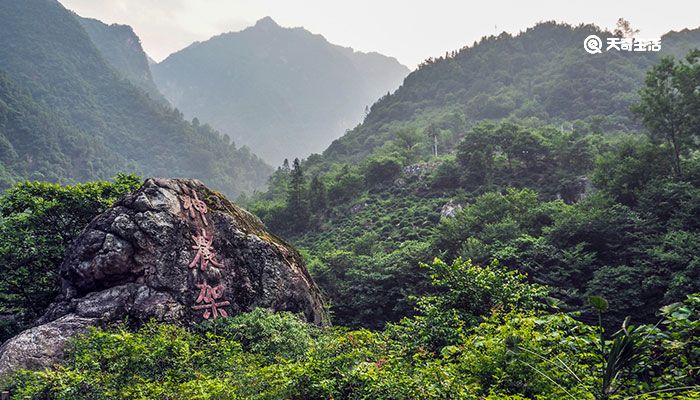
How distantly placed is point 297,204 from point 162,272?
2246cm

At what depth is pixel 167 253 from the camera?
38.2 ft

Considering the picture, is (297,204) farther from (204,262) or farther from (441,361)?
(441,361)

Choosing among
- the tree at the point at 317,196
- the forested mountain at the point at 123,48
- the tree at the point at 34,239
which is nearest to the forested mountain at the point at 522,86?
the tree at the point at 317,196

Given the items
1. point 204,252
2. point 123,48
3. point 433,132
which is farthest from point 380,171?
point 123,48

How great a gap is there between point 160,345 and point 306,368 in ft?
12.5

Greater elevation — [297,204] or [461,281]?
[297,204]

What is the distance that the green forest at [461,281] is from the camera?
5.19 meters

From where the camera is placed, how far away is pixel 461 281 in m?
8.53

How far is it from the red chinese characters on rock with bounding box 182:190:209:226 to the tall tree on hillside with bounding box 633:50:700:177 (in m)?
17.6

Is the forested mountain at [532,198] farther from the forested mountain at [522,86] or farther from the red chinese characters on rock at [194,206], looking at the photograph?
the red chinese characters on rock at [194,206]

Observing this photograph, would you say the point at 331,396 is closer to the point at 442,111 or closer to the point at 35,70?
the point at 442,111

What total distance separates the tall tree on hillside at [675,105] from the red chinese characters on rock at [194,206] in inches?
694

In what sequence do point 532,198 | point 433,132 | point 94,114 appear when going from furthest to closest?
point 94,114 < point 433,132 < point 532,198

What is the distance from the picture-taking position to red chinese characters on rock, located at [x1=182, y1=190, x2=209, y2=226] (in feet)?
41.5
